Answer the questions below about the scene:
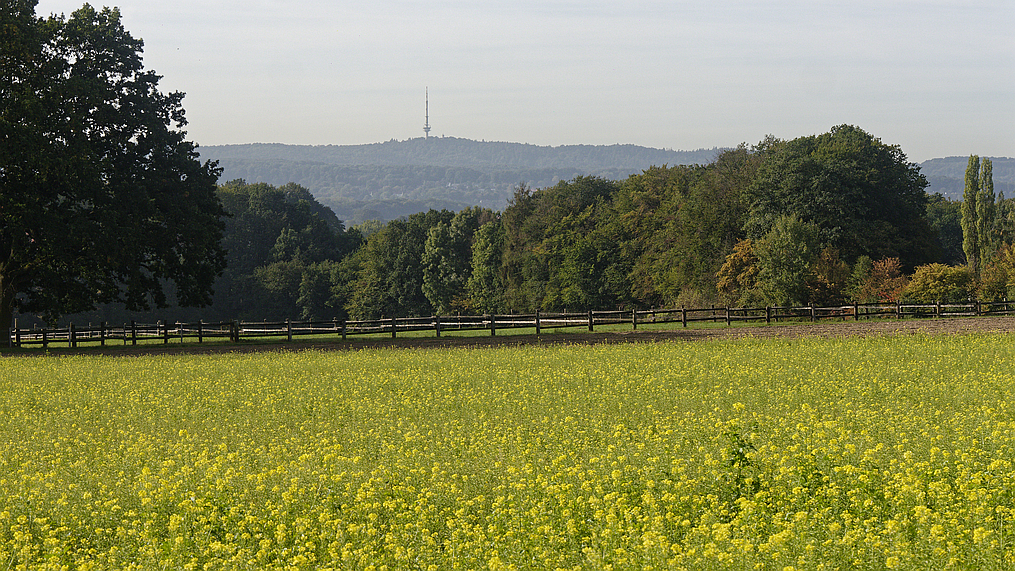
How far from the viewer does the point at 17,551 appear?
28.9ft

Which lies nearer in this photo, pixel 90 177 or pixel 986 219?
pixel 90 177

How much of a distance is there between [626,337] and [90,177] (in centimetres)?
2269

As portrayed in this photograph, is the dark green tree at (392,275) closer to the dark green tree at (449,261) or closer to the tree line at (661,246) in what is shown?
the tree line at (661,246)

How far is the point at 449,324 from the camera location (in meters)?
44.3

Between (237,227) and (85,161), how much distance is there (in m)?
74.4

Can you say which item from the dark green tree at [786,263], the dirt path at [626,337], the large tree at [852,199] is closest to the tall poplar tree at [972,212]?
the large tree at [852,199]

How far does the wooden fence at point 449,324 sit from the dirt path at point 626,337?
1.95m

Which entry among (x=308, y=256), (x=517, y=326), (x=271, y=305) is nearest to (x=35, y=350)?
(x=517, y=326)

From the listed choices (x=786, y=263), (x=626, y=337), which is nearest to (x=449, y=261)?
(x=786, y=263)

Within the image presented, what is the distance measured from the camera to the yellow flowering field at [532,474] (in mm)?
7750

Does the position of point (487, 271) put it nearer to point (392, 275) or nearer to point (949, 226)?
point (392, 275)

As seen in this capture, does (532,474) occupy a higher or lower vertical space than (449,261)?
lower

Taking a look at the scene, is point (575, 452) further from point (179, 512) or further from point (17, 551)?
point (17, 551)

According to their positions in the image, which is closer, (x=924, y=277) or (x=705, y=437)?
(x=705, y=437)
